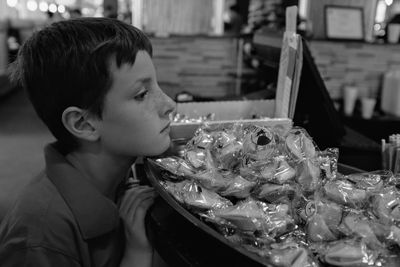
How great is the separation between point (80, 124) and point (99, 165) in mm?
131

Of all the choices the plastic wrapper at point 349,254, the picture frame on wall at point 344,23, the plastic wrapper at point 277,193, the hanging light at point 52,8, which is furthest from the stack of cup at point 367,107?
the hanging light at point 52,8

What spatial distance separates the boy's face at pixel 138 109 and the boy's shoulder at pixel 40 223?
0.20 m

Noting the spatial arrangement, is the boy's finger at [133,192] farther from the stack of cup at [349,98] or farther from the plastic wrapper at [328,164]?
the stack of cup at [349,98]

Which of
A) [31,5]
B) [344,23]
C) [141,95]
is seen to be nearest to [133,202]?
[141,95]

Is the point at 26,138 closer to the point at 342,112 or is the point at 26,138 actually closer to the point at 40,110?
the point at 342,112

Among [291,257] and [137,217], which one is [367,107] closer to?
[137,217]

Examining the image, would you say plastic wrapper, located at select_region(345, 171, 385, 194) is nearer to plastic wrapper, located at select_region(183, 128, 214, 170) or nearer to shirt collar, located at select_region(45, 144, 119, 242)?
plastic wrapper, located at select_region(183, 128, 214, 170)

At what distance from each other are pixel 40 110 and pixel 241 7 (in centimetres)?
393

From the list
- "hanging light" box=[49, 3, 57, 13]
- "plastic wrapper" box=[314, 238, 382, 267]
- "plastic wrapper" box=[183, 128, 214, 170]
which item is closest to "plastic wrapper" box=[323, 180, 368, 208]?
"plastic wrapper" box=[314, 238, 382, 267]

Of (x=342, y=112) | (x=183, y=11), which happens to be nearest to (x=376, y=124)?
(x=342, y=112)

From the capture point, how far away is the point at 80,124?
980 mm

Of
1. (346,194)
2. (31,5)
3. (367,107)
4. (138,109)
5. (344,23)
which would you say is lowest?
(367,107)

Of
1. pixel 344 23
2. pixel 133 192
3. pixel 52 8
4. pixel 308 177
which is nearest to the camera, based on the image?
pixel 308 177

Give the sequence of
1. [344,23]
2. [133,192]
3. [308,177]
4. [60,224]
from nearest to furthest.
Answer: [308,177], [60,224], [133,192], [344,23]
